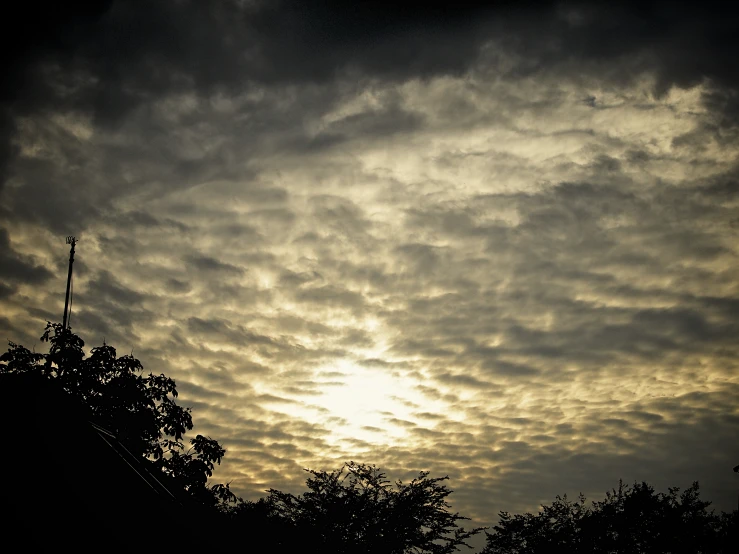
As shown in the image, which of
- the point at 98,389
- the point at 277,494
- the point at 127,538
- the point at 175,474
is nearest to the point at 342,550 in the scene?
the point at 277,494

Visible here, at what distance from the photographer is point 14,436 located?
13.3m

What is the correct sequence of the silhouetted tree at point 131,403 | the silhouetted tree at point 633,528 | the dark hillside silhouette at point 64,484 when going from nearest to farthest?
Result: the dark hillside silhouette at point 64,484, the silhouetted tree at point 131,403, the silhouetted tree at point 633,528

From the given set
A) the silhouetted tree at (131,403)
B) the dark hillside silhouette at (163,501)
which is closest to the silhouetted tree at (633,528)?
the dark hillside silhouette at (163,501)

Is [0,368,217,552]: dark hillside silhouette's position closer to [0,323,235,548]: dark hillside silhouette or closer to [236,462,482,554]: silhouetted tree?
[0,323,235,548]: dark hillside silhouette

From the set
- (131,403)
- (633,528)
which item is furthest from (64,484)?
(633,528)

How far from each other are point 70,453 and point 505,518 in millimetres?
52561

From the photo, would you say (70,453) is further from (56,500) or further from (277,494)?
(277,494)

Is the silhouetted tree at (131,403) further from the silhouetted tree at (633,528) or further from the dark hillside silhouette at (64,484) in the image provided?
the silhouetted tree at (633,528)

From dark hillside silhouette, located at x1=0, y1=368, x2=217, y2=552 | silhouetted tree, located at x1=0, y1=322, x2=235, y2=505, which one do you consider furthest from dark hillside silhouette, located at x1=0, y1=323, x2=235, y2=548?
silhouetted tree, located at x1=0, y1=322, x2=235, y2=505

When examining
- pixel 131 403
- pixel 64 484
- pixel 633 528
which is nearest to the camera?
pixel 64 484

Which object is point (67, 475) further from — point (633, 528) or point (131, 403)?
point (633, 528)

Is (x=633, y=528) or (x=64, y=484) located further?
(x=633, y=528)

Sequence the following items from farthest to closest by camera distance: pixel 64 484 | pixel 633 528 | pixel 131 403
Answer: pixel 633 528
pixel 131 403
pixel 64 484

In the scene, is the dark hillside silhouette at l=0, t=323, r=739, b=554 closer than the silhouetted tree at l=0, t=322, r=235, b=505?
Yes
